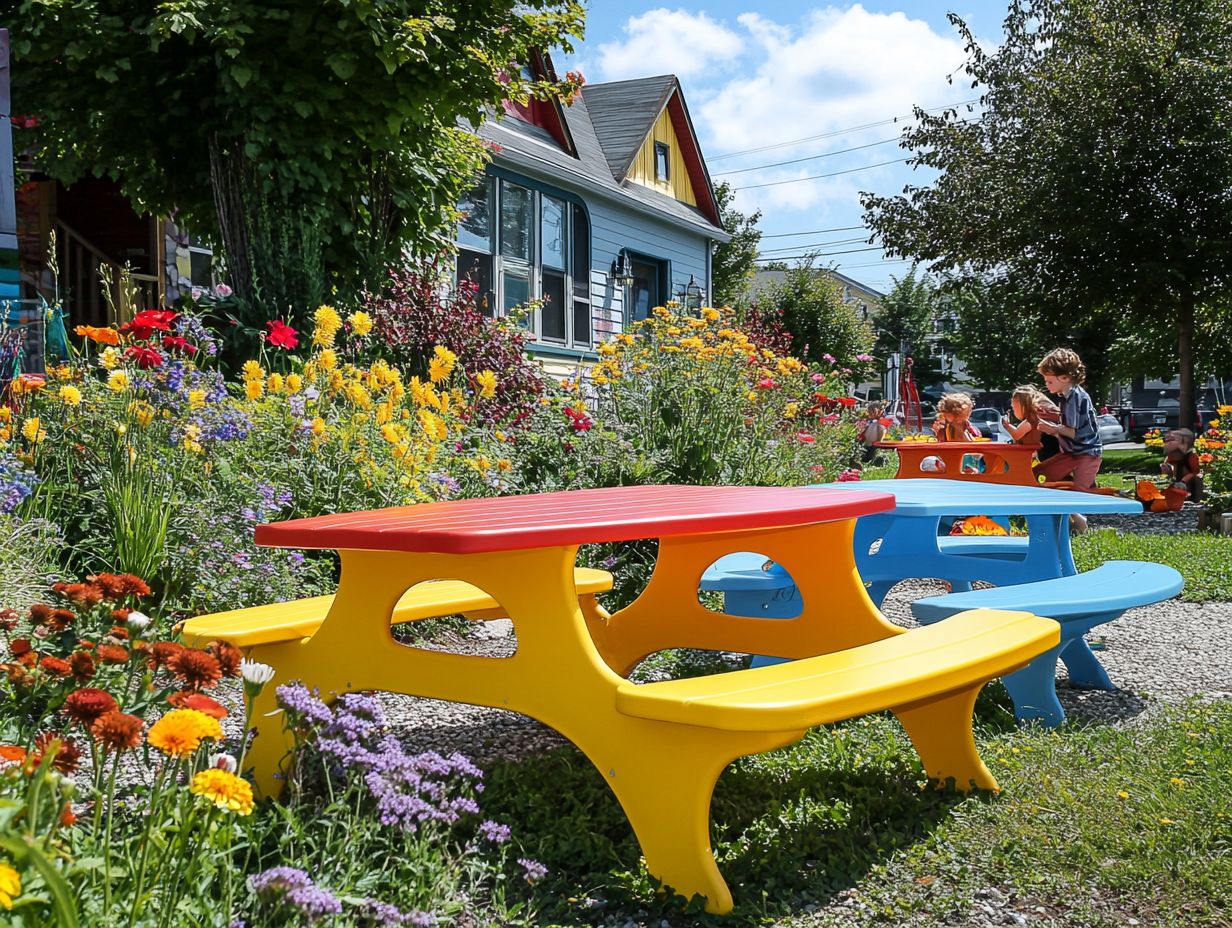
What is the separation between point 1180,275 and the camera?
14742 mm

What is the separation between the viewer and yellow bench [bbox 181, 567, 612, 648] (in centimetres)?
262

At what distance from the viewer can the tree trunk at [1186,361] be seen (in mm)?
16156

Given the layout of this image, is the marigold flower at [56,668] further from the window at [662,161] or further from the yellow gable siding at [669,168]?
the window at [662,161]

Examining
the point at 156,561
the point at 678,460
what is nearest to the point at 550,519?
the point at 156,561

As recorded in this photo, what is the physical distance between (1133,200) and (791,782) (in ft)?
46.0

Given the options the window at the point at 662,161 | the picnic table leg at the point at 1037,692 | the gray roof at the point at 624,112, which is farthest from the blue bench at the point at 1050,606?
the window at the point at 662,161

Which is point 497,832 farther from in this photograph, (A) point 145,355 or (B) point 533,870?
(A) point 145,355

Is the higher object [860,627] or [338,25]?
[338,25]

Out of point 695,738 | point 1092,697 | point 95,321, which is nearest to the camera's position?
point 695,738

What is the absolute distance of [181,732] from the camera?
1470 mm

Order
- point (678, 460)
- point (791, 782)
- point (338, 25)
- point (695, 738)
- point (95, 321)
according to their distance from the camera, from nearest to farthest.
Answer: point (695, 738), point (791, 782), point (678, 460), point (338, 25), point (95, 321)

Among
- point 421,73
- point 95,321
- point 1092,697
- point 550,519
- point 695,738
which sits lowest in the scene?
point 1092,697

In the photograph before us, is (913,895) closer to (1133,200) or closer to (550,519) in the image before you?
(550,519)

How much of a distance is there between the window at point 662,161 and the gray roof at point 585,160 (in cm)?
43
